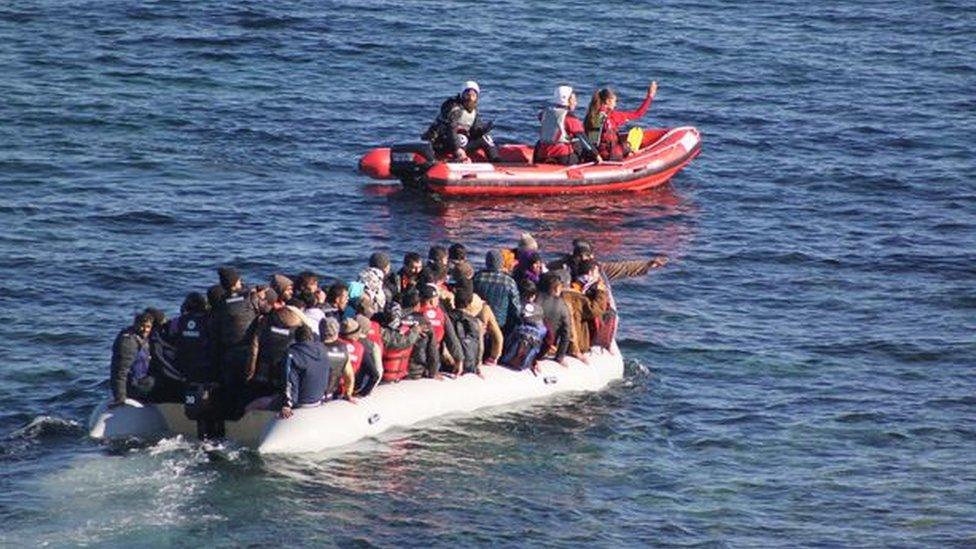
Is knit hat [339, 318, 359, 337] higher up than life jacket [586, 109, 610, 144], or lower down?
higher up

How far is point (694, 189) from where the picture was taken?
3275 cm

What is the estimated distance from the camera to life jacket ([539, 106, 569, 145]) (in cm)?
3108

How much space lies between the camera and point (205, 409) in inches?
773

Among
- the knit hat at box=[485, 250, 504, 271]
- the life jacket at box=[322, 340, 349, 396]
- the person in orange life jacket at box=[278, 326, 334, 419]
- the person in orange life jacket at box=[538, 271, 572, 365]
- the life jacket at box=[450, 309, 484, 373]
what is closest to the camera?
the person in orange life jacket at box=[278, 326, 334, 419]

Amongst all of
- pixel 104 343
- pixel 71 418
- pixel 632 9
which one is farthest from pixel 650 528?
pixel 632 9

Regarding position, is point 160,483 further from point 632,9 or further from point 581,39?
point 632,9

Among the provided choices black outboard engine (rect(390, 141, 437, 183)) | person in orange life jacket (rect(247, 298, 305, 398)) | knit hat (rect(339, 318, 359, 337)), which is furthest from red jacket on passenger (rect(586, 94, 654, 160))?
person in orange life jacket (rect(247, 298, 305, 398))

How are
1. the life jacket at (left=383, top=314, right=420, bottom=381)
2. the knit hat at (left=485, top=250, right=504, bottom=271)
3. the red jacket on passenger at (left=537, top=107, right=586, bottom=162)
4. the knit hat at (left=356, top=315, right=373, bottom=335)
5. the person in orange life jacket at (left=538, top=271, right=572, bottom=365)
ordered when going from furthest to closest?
the red jacket on passenger at (left=537, top=107, right=586, bottom=162) → the knit hat at (left=485, top=250, right=504, bottom=271) → the person in orange life jacket at (left=538, top=271, right=572, bottom=365) → the life jacket at (left=383, top=314, right=420, bottom=381) → the knit hat at (left=356, top=315, right=373, bottom=335)

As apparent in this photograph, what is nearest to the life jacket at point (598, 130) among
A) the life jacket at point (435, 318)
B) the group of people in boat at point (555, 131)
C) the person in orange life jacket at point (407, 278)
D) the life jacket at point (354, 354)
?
the group of people in boat at point (555, 131)

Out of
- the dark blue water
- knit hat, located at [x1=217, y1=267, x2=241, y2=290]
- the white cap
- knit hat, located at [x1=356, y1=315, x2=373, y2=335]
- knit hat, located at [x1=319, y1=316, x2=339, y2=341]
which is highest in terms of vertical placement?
knit hat, located at [x1=217, y1=267, x2=241, y2=290]

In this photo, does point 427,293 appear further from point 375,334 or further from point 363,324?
point 363,324

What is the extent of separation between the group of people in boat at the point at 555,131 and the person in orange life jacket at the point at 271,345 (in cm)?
1160

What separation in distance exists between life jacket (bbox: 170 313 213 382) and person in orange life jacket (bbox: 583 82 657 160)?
40.7 feet

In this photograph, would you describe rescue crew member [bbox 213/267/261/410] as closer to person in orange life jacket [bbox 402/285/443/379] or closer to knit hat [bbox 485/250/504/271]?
person in orange life jacket [bbox 402/285/443/379]
